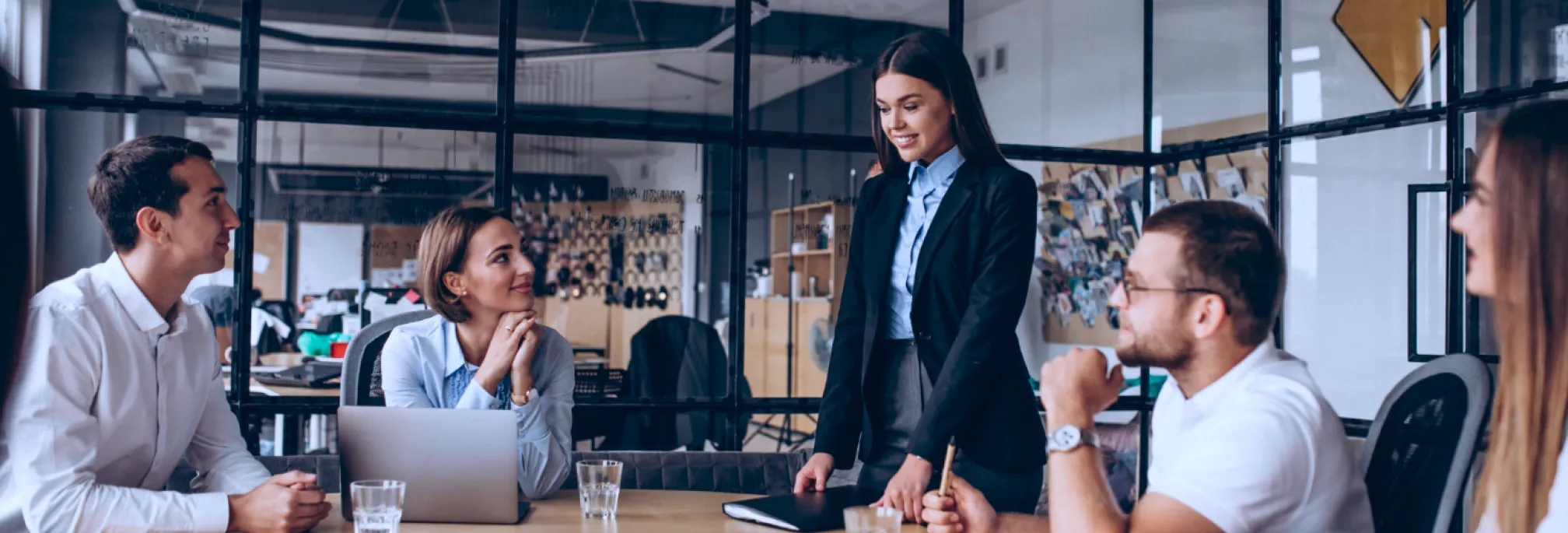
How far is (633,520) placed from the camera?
1.84m

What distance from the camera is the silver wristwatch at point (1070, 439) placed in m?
1.53

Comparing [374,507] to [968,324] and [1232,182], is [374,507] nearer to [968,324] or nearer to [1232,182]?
[968,324]

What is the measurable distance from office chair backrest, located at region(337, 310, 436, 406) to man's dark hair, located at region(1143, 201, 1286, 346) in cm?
170

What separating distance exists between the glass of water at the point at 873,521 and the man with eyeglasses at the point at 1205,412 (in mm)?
163

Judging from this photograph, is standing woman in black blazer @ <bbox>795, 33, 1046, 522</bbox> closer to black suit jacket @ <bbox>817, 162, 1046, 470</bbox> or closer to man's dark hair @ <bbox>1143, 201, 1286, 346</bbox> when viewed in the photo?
black suit jacket @ <bbox>817, 162, 1046, 470</bbox>

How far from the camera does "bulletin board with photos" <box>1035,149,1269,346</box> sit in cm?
432

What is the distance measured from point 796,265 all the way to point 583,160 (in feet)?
3.02

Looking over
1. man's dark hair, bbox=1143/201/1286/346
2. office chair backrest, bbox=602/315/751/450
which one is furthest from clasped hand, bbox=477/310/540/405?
office chair backrest, bbox=602/315/751/450

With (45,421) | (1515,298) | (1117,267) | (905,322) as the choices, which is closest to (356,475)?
(45,421)

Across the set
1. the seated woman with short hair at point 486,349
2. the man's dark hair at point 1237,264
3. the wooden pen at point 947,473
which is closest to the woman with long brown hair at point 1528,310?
the man's dark hair at point 1237,264

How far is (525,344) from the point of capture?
88.4 inches

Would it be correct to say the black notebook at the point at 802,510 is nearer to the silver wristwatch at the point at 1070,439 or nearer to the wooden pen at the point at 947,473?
the wooden pen at the point at 947,473

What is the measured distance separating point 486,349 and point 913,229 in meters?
0.99

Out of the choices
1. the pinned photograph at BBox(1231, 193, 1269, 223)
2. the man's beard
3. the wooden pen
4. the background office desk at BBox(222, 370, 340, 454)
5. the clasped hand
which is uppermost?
the pinned photograph at BBox(1231, 193, 1269, 223)
